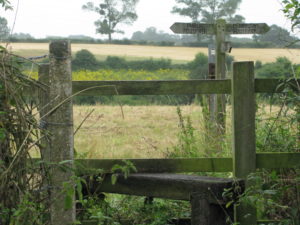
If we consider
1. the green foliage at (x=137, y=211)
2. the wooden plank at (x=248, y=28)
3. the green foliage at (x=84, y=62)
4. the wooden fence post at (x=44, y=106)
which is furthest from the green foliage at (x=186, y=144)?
the green foliage at (x=84, y=62)

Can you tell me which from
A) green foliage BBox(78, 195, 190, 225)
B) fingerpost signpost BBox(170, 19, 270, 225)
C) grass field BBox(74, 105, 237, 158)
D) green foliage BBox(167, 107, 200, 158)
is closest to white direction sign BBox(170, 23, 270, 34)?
fingerpost signpost BBox(170, 19, 270, 225)

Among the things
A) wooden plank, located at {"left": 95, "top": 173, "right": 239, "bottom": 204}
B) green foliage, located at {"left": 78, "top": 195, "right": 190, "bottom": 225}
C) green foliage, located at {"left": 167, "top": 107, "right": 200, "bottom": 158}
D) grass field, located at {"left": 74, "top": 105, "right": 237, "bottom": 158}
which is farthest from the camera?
grass field, located at {"left": 74, "top": 105, "right": 237, "bottom": 158}

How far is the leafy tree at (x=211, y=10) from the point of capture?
34.2 m

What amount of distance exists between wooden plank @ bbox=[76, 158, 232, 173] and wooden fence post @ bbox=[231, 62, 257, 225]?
12 centimetres

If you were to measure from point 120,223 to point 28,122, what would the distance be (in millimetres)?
1751

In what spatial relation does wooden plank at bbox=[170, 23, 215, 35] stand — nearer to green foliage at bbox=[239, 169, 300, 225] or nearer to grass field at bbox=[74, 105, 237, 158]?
grass field at bbox=[74, 105, 237, 158]

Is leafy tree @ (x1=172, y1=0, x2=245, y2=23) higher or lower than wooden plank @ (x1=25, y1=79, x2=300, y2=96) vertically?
higher

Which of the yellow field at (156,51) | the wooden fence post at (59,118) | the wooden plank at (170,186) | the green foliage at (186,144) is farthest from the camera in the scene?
the yellow field at (156,51)

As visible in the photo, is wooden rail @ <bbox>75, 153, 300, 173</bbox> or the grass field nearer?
wooden rail @ <bbox>75, 153, 300, 173</bbox>

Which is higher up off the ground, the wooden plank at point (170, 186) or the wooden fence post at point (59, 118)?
the wooden fence post at point (59, 118)

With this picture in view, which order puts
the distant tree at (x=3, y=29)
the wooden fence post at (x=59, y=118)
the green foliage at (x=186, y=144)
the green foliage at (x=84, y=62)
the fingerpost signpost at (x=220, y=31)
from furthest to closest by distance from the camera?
the green foliage at (x=84, y=62), the fingerpost signpost at (x=220, y=31), the green foliage at (x=186, y=144), the distant tree at (x=3, y=29), the wooden fence post at (x=59, y=118)

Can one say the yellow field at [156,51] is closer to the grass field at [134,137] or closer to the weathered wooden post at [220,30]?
the grass field at [134,137]

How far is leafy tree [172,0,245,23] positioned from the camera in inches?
1348

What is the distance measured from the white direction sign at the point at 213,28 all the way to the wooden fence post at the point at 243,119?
4046mm
